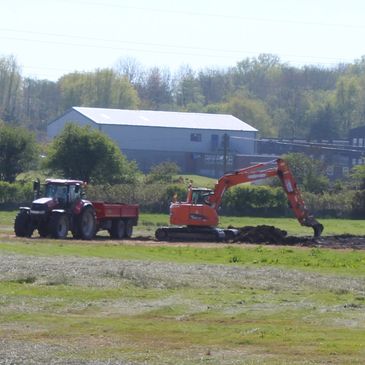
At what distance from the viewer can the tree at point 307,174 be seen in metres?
86.4

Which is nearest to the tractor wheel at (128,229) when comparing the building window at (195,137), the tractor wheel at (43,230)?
the tractor wheel at (43,230)

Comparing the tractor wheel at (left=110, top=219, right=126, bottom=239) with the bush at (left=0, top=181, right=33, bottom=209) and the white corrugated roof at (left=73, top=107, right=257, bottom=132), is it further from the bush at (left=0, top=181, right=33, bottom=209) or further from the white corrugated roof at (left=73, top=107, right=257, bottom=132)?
the white corrugated roof at (left=73, top=107, right=257, bottom=132)

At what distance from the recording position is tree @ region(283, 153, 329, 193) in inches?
3403

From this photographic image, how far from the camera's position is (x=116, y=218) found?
172 feet

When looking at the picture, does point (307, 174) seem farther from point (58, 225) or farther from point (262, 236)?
point (58, 225)

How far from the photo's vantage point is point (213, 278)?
3178 cm

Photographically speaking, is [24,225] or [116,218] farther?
[116,218]

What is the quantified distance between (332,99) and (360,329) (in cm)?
15130

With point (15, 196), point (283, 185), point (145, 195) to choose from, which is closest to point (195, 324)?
point (283, 185)

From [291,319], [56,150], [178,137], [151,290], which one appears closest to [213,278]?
[151,290]

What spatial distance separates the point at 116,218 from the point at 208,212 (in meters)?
4.35

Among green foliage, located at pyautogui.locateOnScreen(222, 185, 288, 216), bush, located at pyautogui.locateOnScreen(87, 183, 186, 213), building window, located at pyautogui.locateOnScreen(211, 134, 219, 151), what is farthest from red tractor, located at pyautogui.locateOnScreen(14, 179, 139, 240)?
building window, located at pyautogui.locateOnScreen(211, 134, 219, 151)

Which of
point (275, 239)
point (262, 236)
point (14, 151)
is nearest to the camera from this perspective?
point (275, 239)

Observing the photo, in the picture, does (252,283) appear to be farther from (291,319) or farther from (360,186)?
(360,186)
